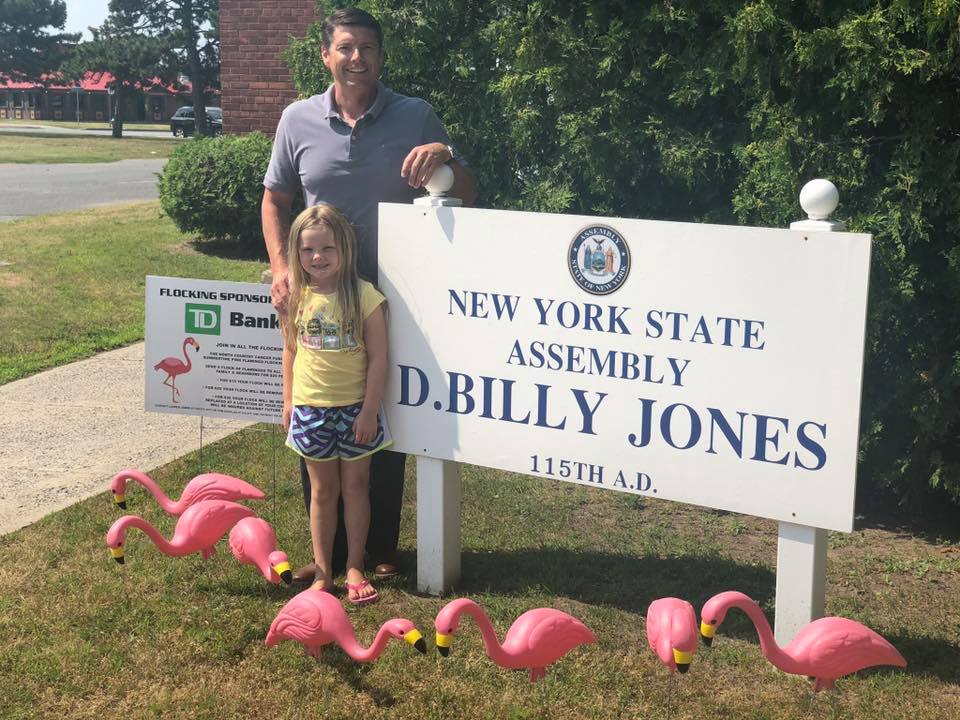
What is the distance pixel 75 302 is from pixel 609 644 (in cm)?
707

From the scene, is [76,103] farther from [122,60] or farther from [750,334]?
[750,334]

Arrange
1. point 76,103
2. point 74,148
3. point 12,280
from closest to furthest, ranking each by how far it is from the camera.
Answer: point 12,280 → point 74,148 → point 76,103

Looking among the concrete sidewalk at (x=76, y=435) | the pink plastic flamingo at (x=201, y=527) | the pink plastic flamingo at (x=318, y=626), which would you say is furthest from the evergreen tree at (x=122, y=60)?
the pink plastic flamingo at (x=318, y=626)

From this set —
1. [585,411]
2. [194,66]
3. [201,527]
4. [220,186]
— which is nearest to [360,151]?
[585,411]

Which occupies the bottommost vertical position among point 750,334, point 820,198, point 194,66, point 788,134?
point 750,334

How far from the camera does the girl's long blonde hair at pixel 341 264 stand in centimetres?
386

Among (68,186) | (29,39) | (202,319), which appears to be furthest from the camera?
(29,39)

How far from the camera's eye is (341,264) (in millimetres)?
3906

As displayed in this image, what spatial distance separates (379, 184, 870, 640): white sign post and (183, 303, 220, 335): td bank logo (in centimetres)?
117

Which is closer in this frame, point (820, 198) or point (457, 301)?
point (820, 198)

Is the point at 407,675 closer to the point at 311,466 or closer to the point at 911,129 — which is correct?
the point at 311,466

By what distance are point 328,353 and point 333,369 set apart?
57 millimetres

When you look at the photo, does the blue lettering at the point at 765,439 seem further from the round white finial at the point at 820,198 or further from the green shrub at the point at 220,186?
the green shrub at the point at 220,186

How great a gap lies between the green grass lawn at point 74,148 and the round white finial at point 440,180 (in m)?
25.4
